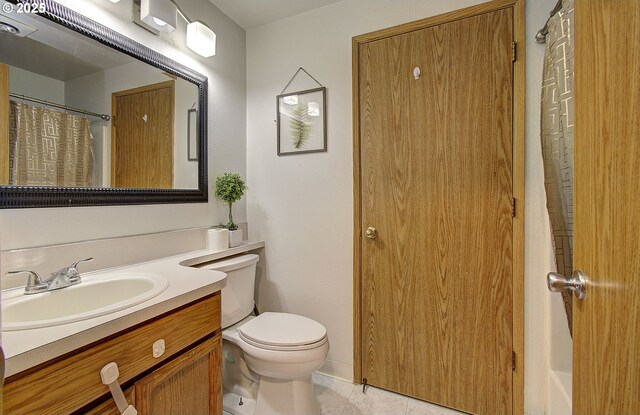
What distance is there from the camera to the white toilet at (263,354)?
1.30 metres

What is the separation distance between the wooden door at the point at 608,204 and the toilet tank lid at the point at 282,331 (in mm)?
973

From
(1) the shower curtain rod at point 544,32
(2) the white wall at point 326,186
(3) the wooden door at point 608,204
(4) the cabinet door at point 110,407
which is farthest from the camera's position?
(2) the white wall at point 326,186

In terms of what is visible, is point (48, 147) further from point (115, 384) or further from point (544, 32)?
point (544, 32)

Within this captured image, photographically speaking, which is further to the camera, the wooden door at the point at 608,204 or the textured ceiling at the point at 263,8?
the textured ceiling at the point at 263,8

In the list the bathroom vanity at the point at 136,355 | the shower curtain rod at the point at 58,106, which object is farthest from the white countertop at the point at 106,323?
the shower curtain rod at the point at 58,106

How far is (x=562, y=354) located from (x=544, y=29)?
1.49 metres

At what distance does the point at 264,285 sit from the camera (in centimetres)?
201

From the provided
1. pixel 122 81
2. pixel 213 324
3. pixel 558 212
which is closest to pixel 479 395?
pixel 558 212

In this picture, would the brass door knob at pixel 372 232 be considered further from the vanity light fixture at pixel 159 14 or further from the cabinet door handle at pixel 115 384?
the vanity light fixture at pixel 159 14

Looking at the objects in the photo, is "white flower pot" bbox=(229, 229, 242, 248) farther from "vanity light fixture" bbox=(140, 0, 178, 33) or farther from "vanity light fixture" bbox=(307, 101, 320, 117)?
"vanity light fixture" bbox=(140, 0, 178, 33)

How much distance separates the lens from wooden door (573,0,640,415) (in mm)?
452

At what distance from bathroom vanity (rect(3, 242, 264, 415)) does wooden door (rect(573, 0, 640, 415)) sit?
41.6 inches

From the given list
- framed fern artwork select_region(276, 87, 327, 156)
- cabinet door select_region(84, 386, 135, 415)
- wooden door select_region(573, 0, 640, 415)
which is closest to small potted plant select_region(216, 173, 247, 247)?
framed fern artwork select_region(276, 87, 327, 156)

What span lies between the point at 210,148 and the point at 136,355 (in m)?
1.26
